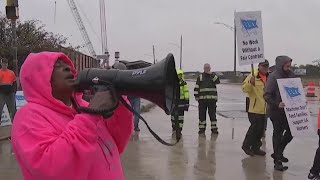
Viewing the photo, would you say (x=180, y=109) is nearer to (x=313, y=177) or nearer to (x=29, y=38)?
(x=313, y=177)

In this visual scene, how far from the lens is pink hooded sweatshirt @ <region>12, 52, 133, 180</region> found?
2043mm

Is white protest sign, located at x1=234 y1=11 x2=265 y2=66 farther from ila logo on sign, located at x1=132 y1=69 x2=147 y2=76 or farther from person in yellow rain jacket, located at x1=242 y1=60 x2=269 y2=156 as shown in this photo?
ila logo on sign, located at x1=132 y1=69 x2=147 y2=76

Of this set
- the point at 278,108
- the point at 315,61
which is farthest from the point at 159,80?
the point at 315,61

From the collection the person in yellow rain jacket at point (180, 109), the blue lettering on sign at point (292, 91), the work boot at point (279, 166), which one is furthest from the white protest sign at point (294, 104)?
the person in yellow rain jacket at point (180, 109)

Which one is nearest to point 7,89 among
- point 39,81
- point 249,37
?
point 249,37

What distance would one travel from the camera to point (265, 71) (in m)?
9.21

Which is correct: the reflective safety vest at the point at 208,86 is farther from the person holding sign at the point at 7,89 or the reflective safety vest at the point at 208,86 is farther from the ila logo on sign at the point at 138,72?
the ila logo on sign at the point at 138,72

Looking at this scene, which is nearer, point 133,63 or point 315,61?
point 133,63

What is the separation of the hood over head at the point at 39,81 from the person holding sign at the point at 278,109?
5793 millimetres

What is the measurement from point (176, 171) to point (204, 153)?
5.78ft

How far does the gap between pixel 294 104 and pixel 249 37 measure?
2.33 meters

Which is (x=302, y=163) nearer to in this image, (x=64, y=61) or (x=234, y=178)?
(x=234, y=178)

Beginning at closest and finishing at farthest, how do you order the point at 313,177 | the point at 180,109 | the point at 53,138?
the point at 53,138, the point at 180,109, the point at 313,177

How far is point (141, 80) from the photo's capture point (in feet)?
7.20
